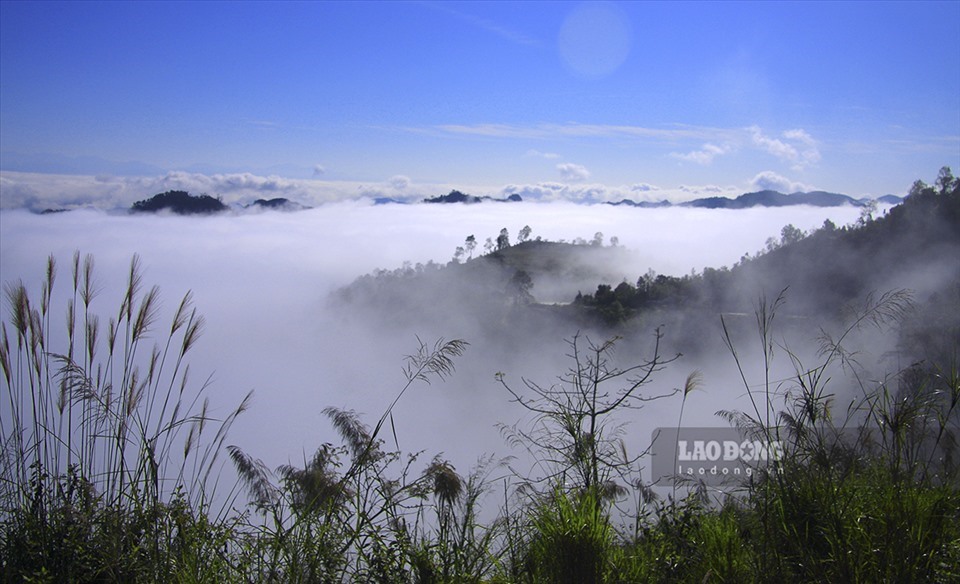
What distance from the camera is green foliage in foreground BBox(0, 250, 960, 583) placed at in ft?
7.30

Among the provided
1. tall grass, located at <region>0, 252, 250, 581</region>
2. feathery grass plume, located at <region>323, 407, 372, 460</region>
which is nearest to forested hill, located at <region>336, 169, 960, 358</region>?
feathery grass plume, located at <region>323, 407, 372, 460</region>

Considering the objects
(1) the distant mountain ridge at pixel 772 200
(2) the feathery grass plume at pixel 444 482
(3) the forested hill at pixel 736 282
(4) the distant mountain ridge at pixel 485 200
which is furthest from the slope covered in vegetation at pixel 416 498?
(1) the distant mountain ridge at pixel 772 200

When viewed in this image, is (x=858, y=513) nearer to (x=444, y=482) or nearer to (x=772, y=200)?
(x=444, y=482)

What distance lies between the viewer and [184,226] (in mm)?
91938

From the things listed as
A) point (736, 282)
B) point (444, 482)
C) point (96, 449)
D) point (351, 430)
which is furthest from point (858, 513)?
point (736, 282)

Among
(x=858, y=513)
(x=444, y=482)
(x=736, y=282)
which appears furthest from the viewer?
(x=736, y=282)

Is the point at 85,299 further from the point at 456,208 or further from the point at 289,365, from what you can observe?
the point at 456,208

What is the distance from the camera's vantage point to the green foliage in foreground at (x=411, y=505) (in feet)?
7.30

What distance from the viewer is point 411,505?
275cm

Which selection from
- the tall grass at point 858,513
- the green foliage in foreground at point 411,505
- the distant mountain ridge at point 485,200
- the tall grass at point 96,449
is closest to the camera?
the tall grass at point 858,513

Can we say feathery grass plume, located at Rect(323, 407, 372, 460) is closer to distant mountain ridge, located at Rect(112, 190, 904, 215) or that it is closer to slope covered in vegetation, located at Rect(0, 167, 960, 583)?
slope covered in vegetation, located at Rect(0, 167, 960, 583)

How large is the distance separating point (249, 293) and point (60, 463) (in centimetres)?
12817

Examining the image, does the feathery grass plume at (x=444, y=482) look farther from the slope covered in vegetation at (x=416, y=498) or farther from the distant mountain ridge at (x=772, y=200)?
the distant mountain ridge at (x=772, y=200)

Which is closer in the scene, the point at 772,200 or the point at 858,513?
the point at 858,513
